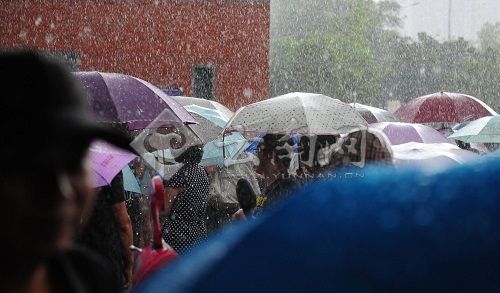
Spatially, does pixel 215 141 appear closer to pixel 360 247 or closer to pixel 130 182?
pixel 130 182

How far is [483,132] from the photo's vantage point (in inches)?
495

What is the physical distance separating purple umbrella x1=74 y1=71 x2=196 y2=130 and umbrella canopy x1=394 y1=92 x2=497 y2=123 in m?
9.55

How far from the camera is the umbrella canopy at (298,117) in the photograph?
20.4 ft

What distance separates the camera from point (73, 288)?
135 centimetres

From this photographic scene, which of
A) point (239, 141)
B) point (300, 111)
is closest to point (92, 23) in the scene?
point (239, 141)

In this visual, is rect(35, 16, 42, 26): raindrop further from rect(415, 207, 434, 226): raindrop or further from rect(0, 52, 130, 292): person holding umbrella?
rect(415, 207, 434, 226): raindrop

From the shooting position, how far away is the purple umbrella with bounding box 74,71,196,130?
5641 mm

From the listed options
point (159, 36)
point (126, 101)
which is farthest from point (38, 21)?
point (126, 101)

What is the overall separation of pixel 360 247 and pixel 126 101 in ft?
16.4

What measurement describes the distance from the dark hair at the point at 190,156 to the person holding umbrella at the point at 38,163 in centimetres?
535

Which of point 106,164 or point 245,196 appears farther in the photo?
point 245,196

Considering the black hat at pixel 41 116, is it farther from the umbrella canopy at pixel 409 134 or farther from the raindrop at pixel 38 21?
the raindrop at pixel 38 21

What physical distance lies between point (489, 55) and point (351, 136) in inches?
3096

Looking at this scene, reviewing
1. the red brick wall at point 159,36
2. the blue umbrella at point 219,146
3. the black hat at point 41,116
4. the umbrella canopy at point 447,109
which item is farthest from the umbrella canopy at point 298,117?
the red brick wall at point 159,36
